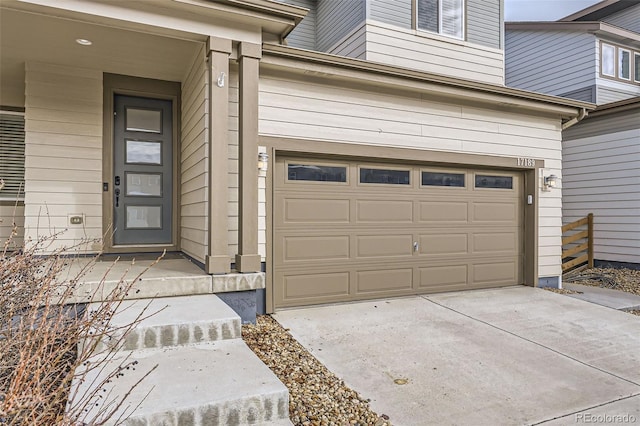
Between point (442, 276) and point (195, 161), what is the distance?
3.81 m

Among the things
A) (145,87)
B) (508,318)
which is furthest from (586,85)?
(145,87)

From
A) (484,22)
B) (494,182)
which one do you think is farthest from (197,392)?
(484,22)

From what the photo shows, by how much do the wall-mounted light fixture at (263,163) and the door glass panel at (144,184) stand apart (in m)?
1.70

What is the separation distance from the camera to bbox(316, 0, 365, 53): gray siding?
24.8 feet

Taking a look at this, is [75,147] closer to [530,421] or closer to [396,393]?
[396,393]

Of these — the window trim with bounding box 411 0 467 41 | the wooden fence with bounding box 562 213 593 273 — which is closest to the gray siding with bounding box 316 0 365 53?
the window trim with bounding box 411 0 467 41

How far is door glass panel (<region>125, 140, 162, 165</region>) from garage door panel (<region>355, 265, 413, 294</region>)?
3.16 metres

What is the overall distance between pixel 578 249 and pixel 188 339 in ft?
27.8

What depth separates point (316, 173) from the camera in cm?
511

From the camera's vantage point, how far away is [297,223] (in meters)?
4.96

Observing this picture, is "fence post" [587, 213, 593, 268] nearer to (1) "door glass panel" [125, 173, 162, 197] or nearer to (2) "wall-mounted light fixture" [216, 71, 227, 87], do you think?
(2) "wall-mounted light fixture" [216, 71, 227, 87]

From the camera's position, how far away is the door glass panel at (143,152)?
5359 mm

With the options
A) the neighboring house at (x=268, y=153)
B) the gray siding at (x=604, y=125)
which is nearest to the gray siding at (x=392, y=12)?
the neighboring house at (x=268, y=153)

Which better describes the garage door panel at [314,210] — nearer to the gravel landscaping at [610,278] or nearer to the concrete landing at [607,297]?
the concrete landing at [607,297]
